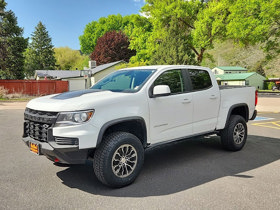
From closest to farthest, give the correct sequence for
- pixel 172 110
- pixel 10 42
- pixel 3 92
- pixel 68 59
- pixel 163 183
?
1. pixel 163 183
2. pixel 172 110
3. pixel 3 92
4. pixel 10 42
5. pixel 68 59

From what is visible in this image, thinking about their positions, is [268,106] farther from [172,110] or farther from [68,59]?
[68,59]

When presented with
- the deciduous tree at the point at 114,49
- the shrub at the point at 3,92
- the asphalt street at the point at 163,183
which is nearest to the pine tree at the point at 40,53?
the deciduous tree at the point at 114,49

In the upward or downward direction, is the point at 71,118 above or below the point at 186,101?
below

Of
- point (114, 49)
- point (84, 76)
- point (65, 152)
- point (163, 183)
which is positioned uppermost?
point (114, 49)

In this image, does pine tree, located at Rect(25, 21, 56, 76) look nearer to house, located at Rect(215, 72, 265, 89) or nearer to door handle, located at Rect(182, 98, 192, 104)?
house, located at Rect(215, 72, 265, 89)

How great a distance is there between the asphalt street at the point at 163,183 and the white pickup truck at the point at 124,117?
16.9 inches

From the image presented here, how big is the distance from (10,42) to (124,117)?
3613 centimetres

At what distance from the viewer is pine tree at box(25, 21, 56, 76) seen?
63688 millimetres

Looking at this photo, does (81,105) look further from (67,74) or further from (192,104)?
(67,74)

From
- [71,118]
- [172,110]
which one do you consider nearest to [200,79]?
[172,110]

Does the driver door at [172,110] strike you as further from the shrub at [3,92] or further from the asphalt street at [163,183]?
the shrub at [3,92]

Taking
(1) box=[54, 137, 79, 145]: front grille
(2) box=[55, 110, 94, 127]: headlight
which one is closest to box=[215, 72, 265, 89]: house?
(2) box=[55, 110, 94, 127]: headlight

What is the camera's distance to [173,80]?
4.82m

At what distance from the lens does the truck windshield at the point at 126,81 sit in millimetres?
4465
